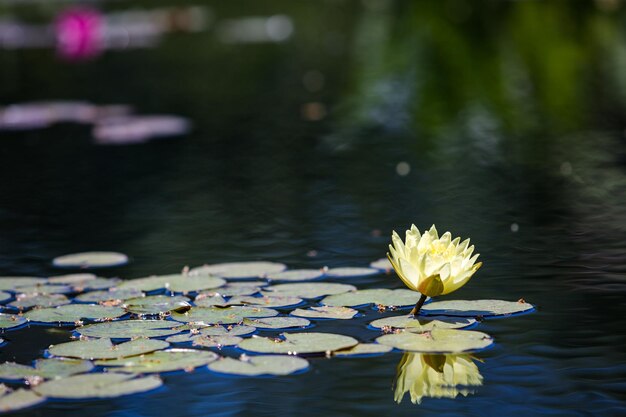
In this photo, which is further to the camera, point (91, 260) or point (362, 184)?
point (362, 184)

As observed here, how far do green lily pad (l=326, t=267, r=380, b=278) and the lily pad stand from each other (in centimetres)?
71

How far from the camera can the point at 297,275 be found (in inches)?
124

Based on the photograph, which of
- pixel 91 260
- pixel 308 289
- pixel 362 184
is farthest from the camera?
pixel 362 184

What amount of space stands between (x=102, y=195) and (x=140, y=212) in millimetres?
483

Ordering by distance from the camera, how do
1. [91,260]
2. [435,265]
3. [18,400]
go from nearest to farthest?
[18,400] → [435,265] → [91,260]

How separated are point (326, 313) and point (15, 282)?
1007 millimetres

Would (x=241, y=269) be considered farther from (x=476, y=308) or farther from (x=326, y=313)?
(x=476, y=308)

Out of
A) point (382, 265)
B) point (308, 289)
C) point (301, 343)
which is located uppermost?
point (382, 265)

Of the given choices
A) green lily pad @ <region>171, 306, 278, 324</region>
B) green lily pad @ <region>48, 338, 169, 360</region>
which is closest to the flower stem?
green lily pad @ <region>171, 306, 278, 324</region>

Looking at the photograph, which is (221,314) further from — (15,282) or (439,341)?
(15,282)

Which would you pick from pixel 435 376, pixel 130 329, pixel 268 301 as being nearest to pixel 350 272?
pixel 268 301

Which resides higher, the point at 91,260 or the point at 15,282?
the point at 91,260

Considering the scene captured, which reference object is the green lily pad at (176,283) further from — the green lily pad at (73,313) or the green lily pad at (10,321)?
the green lily pad at (10,321)

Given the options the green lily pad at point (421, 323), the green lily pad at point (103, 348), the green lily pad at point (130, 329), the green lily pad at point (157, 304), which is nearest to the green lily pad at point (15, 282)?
the green lily pad at point (157, 304)
